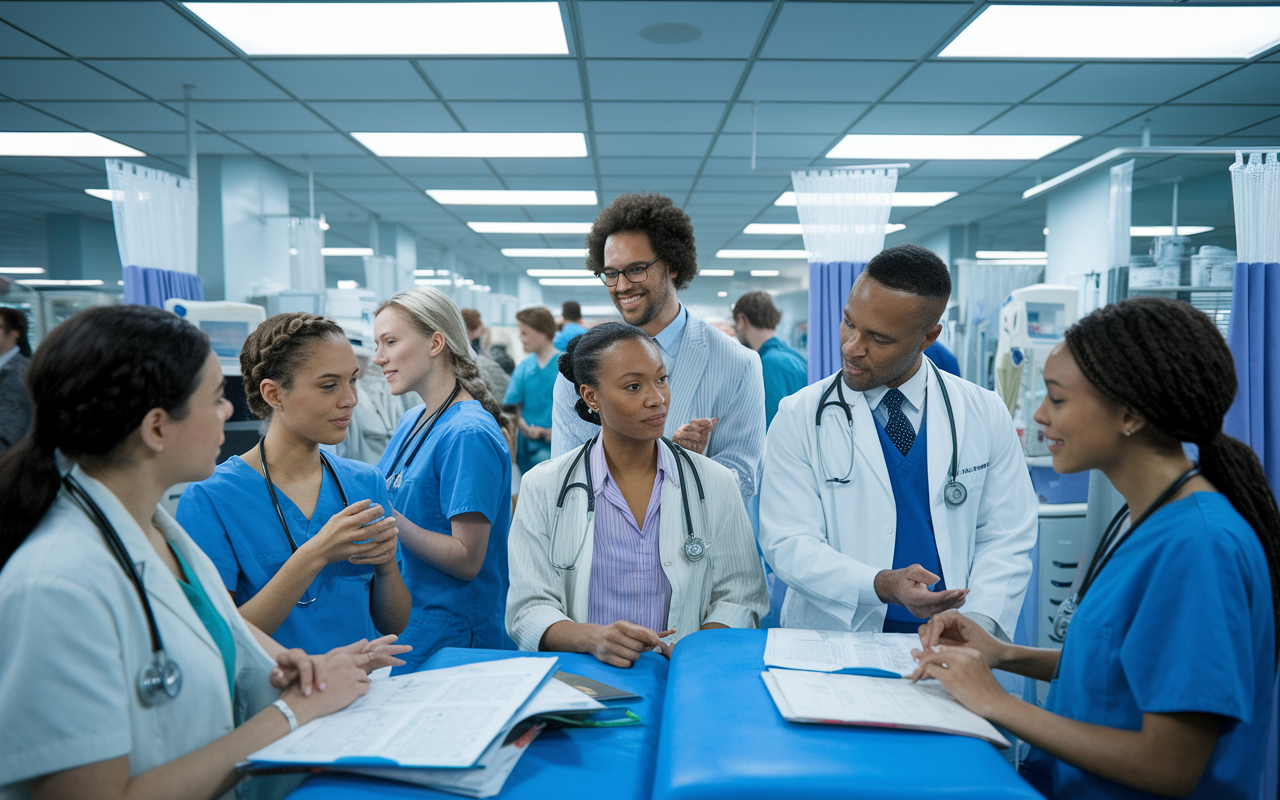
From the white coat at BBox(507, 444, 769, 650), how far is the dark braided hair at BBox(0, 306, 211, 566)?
69cm

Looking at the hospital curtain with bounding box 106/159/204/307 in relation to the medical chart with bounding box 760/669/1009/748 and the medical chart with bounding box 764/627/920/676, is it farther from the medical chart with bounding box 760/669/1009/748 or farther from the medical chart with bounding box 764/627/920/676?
the medical chart with bounding box 760/669/1009/748

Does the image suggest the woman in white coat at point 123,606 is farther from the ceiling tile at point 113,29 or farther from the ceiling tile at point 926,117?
the ceiling tile at point 926,117

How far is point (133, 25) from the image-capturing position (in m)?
3.59

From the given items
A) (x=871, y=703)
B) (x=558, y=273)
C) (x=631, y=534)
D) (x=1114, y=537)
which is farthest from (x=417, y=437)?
(x=558, y=273)

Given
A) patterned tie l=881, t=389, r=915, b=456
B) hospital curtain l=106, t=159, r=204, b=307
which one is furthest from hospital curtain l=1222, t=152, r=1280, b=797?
hospital curtain l=106, t=159, r=204, b=307

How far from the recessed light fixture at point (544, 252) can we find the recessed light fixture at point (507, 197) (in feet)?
9.61

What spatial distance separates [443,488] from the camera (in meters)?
1.75

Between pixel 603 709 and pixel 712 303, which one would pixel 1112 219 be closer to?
pixel 603 709

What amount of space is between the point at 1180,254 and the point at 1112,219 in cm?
85

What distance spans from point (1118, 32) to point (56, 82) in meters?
6.00

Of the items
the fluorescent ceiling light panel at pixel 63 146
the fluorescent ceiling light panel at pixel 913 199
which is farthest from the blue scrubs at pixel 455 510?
the fluorescent ceiling light panel at pixel 913 199

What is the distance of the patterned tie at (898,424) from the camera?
61.9 inches

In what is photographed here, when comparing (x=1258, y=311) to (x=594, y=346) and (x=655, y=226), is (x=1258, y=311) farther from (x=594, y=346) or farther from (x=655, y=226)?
(x=594, y=346)

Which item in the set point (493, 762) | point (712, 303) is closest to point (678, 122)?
point (493, 762)
